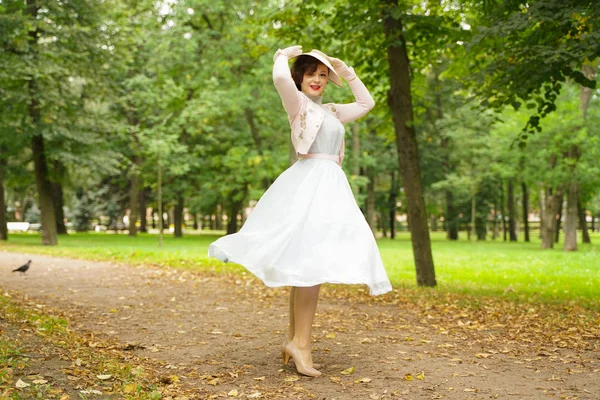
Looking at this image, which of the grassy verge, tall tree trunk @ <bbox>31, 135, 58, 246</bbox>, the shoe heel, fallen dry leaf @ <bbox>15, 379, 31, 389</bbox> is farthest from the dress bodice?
tall tree trunk @ <bbox>31, 135, 58, 246</bbox>

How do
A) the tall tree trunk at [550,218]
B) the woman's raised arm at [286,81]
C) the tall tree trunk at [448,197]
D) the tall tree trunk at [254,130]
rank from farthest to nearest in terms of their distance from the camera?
the tall tree trunk at [448,197]
the tall tree trunk at [254,130]
the tall tree trunk at [550,218]
the woman's raised arm at [286,81]

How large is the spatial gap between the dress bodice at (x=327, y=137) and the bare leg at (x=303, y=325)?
105 cm

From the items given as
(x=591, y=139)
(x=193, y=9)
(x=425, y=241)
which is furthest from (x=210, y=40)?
(x=425, y=241)

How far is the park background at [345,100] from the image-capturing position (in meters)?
9.50

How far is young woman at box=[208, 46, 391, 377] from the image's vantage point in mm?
4625

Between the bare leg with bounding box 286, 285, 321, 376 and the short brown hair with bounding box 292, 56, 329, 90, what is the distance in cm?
166

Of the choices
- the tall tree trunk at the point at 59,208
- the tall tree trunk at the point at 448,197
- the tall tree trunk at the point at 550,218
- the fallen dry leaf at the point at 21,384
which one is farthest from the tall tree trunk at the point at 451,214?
the fallen dry leaf at the point at 21,384

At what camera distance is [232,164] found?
2855 centimetres

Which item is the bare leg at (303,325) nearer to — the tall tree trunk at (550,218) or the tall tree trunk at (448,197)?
the tall tree trunk at (550,218)

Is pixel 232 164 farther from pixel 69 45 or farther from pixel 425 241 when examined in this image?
pixel 425 241

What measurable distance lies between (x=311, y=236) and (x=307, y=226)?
0.08 metres

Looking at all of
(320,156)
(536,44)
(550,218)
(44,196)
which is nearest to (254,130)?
(44,196)

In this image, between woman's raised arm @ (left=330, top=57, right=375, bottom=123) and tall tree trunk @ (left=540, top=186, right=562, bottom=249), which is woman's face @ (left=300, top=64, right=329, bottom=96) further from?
tall tree trunk @ (left=540, top=186, right=562, bottom=249)

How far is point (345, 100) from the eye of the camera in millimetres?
13617
